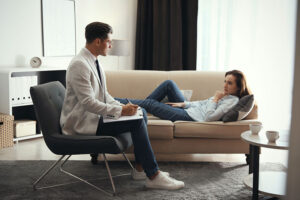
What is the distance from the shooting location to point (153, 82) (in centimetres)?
392

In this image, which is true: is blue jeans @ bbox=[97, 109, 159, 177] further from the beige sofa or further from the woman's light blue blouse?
the woman's light blue blouse

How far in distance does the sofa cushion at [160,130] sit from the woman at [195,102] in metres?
0.22

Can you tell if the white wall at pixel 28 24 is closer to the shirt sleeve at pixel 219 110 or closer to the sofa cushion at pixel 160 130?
the sofa cushion at pixel 160 130

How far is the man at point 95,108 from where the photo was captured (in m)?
2.50

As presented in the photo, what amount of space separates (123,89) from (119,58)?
6.45 ft

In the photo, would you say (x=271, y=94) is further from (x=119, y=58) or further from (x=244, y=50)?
(x=119, y=58)

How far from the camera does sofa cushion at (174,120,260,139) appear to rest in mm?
3225

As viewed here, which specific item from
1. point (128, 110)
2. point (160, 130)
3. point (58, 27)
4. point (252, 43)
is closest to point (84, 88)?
point (128, 110)

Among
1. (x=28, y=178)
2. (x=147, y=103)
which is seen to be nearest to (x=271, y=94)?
(x=147, y=103)

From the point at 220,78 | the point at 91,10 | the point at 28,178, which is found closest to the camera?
the point at 28,178

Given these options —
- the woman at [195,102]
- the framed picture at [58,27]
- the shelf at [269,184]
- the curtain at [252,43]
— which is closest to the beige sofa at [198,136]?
the woman at [195,102]

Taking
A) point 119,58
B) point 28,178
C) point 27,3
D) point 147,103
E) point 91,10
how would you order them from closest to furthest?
point 28,178 → point 147,103 → point 27,3 → point 91,10 → point 119,58

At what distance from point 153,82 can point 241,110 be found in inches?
41.1

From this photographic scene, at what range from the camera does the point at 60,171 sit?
10.1ft
